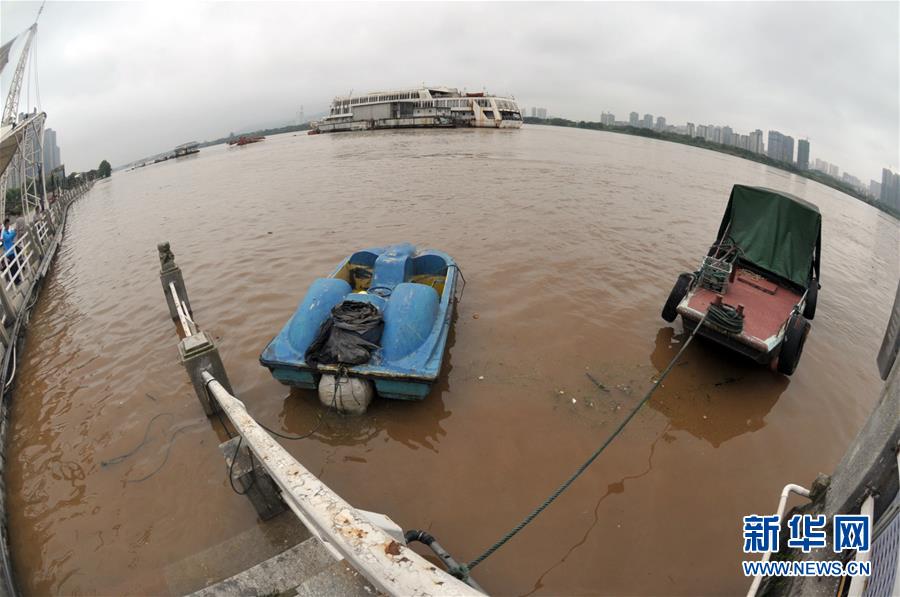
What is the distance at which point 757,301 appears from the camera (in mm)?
7277

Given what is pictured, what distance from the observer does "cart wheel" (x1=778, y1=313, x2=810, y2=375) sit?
19.6ft

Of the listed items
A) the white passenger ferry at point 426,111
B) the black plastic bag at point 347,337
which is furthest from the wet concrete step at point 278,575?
the white passenger ferry at point 426,111

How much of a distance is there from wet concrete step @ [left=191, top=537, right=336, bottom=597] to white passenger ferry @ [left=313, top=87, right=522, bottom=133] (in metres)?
64.0

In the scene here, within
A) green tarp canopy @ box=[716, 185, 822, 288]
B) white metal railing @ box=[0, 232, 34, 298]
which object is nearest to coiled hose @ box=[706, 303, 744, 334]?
green tarp canopy @ box=[716, 185, 822, 288]

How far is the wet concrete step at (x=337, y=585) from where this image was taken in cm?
292

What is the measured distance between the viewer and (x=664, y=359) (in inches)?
276

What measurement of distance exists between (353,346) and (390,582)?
345 centimetres

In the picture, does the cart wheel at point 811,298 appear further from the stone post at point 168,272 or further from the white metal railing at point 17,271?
the white metal railing at point 17,271

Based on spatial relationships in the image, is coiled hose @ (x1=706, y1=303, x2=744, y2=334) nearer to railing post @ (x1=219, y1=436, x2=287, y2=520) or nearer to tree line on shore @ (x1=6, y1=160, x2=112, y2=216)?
railing post @ (x1=219, y1=436, x2=287, y2=520)

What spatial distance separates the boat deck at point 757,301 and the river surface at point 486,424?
2.46ft

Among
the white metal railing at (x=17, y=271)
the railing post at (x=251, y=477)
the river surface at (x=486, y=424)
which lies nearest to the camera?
the railing post at (x=251, y=477)

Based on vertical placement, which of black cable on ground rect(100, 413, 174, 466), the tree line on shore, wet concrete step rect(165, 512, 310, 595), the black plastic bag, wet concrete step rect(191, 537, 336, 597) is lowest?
wet concrete step rect(165, 512, 310, 595)

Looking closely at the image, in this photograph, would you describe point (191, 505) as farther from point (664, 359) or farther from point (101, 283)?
point (101, 283)

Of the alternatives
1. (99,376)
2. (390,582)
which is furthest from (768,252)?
(99,376)
